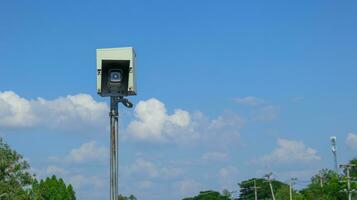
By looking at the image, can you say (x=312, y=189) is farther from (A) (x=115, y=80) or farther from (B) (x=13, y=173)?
(A) (x=115, y=80)

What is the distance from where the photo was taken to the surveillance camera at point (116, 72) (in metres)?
5.91

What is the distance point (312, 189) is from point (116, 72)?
66311 millimetres

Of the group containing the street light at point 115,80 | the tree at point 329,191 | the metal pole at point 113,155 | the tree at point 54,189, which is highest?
the tree at point 54,189

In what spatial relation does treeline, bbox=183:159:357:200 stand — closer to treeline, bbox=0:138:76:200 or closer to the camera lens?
treeline, bbox=0:138:76:200

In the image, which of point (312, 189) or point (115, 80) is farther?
point (312, 189)

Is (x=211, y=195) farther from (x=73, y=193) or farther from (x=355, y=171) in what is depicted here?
(x=355, y=171)

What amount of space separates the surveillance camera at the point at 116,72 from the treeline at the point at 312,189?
149 ft

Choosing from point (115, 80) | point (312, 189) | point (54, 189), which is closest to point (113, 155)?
point (115, 80)

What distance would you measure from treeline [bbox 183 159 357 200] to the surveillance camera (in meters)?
45.5

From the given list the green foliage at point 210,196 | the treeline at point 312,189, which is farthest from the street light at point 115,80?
the green foliage at point 210,196

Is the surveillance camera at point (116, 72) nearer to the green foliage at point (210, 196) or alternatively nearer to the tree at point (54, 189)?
the tree at point (54, 189)

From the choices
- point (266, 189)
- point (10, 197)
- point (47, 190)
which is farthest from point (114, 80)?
point (266, 189)

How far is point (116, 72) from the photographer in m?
6.09

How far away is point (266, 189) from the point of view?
111438mm
